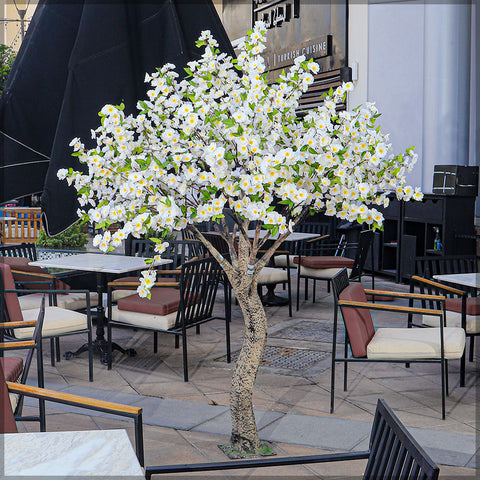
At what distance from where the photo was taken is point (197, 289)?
4879 millimetres

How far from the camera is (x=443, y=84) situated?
9422 mm

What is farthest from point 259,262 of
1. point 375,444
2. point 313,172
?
point 375,444

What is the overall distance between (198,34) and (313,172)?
1.44 metres

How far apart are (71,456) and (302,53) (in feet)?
38.2

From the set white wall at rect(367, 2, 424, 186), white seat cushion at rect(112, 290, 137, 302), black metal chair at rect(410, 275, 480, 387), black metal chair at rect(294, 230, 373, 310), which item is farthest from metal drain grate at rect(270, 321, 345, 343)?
white wall at rect(367, 2, 424, 186)

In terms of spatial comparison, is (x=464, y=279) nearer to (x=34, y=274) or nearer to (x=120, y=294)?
(x=120, y=294)

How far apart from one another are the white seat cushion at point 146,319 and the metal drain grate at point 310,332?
5.17ft

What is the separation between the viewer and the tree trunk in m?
3.49

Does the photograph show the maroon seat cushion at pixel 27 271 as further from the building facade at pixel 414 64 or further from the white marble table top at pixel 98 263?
the building facade at pixel 414 64

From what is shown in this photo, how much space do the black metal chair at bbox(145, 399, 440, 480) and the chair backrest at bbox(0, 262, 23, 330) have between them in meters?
2.67

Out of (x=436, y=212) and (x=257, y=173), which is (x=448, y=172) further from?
(x=257, y=173)

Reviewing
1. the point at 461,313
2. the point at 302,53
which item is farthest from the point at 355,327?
the point at 302,53

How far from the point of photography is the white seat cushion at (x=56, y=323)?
14.8 feet

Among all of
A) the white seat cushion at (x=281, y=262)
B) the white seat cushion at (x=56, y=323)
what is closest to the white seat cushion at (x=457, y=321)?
the white seat cushion at (x=56, y=323)
